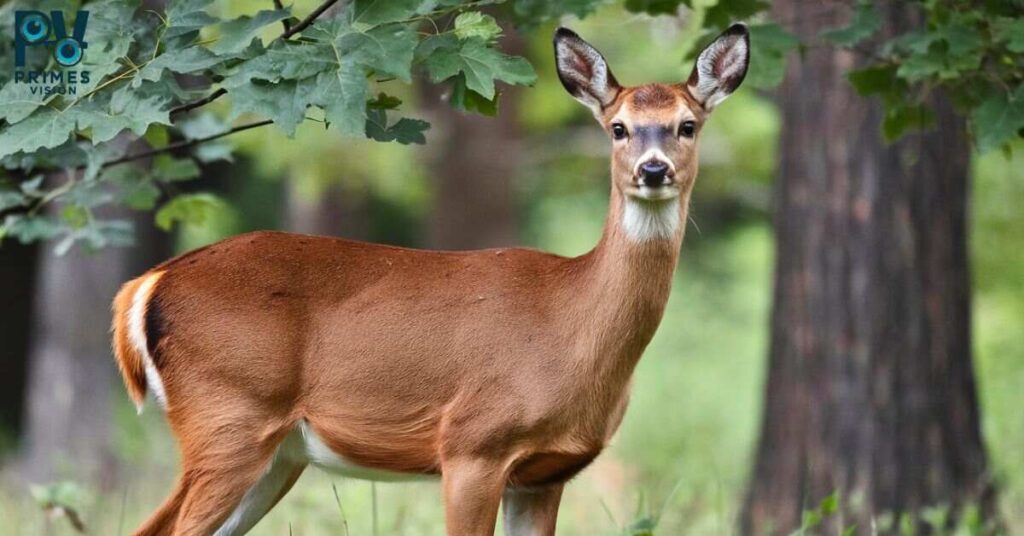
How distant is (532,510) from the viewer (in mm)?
5242

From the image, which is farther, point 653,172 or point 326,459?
point 326,459

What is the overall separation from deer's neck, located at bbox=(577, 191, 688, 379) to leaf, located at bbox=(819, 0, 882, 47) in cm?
85

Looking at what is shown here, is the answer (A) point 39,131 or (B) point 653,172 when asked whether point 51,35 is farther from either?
(B) point 653,172

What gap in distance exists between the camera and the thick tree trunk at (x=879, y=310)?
7.24 m

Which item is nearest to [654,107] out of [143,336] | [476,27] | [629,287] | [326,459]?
[629,287]

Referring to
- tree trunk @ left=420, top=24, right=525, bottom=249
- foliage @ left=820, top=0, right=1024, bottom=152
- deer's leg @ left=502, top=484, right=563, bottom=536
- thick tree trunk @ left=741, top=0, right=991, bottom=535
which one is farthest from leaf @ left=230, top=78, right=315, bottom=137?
tree trunk @ left=420, top=24, right=525, bottom=249

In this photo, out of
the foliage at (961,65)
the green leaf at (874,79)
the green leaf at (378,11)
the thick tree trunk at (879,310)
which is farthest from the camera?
the thick tree trunk at (879,310)

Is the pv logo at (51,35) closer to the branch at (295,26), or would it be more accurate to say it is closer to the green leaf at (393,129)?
the branch at (295,26)

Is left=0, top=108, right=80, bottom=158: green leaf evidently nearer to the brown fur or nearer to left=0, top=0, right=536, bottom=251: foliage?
left=0, top=0, right=536, bottom=251: foliage

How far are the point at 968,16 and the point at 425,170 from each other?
11.7 m

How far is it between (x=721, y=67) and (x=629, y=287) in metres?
0.78

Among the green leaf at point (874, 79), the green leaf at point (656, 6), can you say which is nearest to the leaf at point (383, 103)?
the green leaf at point (656, 6)

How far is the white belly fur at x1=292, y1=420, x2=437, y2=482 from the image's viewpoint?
16.2ft

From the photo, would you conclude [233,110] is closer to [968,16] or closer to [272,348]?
[272,348]
